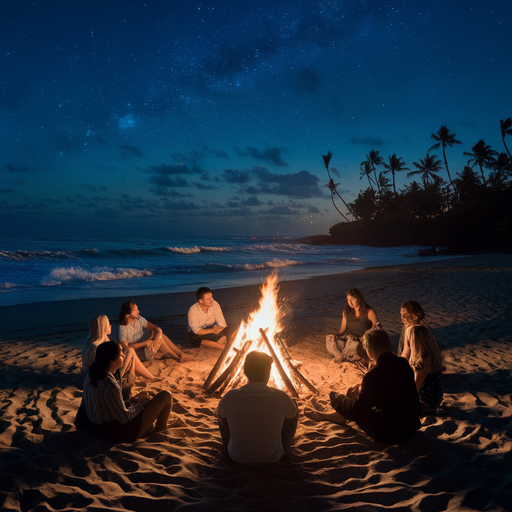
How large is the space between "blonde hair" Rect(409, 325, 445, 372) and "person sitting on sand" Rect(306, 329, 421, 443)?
2.55ft

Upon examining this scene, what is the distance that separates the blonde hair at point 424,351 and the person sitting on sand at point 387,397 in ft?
2.55

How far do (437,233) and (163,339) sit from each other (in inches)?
1752

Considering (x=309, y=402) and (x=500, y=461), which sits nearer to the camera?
(x=500, y=461)

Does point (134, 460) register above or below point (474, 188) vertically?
below

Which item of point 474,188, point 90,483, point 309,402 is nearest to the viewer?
point 90,483

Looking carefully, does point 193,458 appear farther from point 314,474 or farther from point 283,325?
point 283,325

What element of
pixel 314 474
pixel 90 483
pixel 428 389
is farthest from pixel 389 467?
pixel 90 483

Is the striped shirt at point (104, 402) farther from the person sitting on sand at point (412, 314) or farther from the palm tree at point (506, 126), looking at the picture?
the palm tree at point (506, 126)

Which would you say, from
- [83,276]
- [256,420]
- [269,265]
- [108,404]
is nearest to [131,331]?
[108,404]

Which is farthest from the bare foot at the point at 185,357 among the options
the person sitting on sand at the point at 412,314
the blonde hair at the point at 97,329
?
the person sitting on sand at the point at 412,314

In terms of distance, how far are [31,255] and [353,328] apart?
3117 centimetres

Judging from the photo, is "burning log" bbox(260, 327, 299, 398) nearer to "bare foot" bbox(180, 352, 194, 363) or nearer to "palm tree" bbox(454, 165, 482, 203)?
"bare foot" bbox(180, 352, 194, 363)

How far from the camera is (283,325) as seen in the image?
9219mm

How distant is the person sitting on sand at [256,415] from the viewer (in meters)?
3.16
